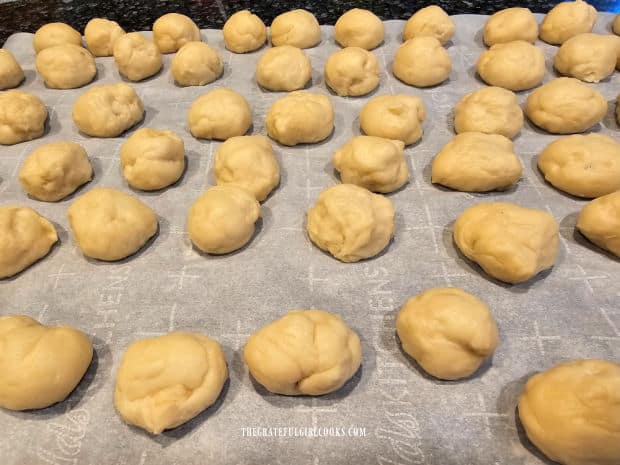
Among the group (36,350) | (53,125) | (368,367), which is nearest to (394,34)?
(53,125)

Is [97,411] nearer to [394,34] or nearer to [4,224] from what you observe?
[4,224]

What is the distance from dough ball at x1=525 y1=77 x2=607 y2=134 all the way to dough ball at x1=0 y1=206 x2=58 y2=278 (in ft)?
6.84

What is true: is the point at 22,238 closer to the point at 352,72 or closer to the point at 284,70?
the point at 284,70

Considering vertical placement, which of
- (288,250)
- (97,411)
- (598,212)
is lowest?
(97,411)

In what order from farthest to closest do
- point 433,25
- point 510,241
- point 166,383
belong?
point 433,25 → point 510,241 → point 166,383

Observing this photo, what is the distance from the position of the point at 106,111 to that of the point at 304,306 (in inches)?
51.3

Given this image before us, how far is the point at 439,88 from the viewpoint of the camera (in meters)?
2.37

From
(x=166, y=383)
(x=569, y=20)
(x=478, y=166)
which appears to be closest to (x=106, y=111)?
(x=166, y=383)

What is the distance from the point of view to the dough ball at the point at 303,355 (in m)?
1.26

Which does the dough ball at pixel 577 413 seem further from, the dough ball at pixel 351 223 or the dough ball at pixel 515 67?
the dough ball at pixel 515 67

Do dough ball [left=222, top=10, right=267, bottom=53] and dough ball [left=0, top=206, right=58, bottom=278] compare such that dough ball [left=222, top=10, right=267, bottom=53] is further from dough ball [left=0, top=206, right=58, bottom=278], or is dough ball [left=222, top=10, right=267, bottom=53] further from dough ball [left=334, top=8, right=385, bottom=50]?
dough ball [left=0, top=206, right=58, bottom=278]

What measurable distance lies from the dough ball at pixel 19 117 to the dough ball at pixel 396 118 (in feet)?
4.89

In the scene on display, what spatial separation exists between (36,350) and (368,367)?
0.94m

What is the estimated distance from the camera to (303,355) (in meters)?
1.27
